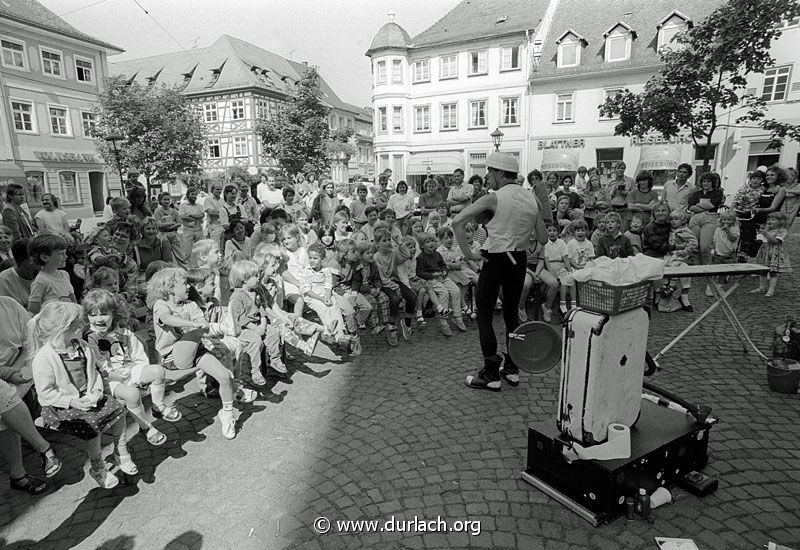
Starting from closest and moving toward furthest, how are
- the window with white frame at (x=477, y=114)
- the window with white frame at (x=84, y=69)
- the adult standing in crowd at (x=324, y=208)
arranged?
the adult standing in crowd at (x=324, y=208) < the window with white frame at (x=84, y=69) < the window with white frame at (x=477, y=114)

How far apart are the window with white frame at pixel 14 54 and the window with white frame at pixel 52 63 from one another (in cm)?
110

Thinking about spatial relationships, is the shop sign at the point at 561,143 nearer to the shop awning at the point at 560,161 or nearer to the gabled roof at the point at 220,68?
the shop awning at the point at 560,161

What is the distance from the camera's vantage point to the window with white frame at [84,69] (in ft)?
101

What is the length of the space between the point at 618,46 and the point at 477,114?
30.8ft

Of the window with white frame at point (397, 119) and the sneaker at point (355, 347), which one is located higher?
the window with white frame at point (397, 119)

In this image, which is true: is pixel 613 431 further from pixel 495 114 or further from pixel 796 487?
pixel 495 114

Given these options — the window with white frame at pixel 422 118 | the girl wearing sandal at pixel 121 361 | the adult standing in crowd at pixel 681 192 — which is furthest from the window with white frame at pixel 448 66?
the girl wearing sandal at pixel 121 361

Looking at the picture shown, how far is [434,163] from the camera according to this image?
35406 millimetres

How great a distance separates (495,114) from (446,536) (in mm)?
32787

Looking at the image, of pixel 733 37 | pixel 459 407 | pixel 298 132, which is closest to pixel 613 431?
pixel 459 407

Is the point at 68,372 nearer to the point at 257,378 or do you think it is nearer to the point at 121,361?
the point at 121,361

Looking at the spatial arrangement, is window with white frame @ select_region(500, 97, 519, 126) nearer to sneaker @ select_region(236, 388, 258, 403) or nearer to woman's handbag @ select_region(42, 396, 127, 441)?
sneaker @ select_region(236, 388, 258, 403)

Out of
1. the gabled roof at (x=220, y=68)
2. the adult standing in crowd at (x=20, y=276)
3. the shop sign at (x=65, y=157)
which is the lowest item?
the adult standing in crowd at (x=20, y=276)

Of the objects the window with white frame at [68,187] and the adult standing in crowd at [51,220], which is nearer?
the adult standing in crowd at [51,220]
